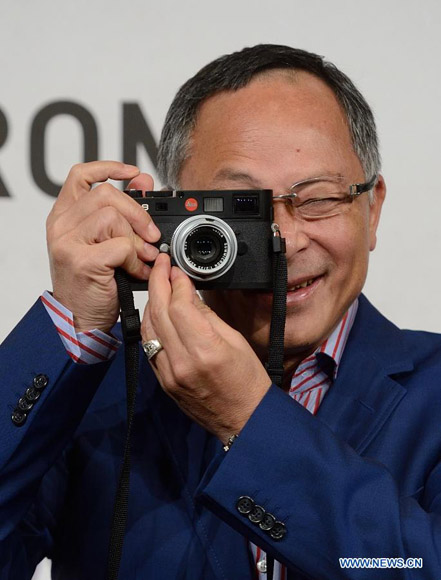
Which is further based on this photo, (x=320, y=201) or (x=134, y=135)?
(x=134, y=135)

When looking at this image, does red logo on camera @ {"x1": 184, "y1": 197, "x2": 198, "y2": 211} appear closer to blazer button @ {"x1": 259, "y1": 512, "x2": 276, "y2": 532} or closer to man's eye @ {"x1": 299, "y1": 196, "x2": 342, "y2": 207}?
man's eye @ {"x1": 299, "y1": 196, "x2": 342, "y2": 207}

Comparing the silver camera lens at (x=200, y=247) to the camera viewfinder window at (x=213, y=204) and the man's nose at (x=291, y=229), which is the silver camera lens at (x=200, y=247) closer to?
the camera viewfinder window at (x=213, y=204)

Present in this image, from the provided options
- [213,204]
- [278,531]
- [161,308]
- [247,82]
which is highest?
[247,82]

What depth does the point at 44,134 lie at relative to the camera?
5.61 ft

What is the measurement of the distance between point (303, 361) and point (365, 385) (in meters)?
0.08

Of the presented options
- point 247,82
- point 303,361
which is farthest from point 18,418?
point 247,82

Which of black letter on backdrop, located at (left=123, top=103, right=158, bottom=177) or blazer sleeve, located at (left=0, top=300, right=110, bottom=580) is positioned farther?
black letter on backdrop, located at (left=123, top=103, right=158, bottom=177)

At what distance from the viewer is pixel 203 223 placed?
3.43 feet

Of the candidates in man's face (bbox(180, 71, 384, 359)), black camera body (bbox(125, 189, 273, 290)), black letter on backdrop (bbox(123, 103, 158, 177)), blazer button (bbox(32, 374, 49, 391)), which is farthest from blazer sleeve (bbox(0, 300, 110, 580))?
black letter on backdrop (bbox(123, 103, 158, 177))

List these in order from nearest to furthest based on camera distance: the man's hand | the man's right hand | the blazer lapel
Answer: the man's hand < the man's right hand < the blazer lapel

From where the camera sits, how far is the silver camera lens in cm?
104

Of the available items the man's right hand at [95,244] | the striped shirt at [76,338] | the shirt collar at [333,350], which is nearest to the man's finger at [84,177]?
the man's right hand at [95,244]

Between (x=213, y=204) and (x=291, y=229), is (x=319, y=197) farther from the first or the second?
(x=213, y=204)

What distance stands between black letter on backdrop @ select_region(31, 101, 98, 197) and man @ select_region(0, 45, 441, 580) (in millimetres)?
431
